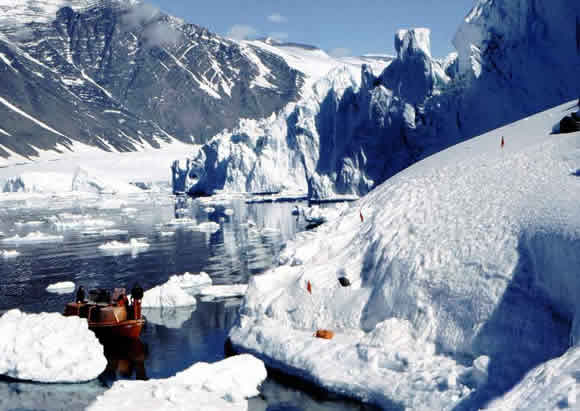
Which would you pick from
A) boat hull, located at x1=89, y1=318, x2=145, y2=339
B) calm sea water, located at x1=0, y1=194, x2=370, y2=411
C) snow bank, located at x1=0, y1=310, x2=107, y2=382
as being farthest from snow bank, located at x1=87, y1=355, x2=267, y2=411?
boat hull, located at x1=89, y1=318, x2=145, y2=339

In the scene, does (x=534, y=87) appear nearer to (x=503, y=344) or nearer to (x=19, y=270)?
(x=503, y=344)

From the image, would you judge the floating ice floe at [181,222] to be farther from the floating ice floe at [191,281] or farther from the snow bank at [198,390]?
the snow bank at [198,390]

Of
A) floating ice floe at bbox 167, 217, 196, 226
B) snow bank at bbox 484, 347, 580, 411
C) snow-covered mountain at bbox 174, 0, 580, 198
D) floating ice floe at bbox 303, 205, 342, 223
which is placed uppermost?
snow-covered mountain at bbox 174, 0, 580, 198

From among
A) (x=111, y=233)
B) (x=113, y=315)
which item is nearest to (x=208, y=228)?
(x=111, y=233)

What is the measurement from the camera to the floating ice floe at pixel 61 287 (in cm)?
2747

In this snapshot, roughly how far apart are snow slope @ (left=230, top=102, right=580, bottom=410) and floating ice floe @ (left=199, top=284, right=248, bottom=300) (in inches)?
267

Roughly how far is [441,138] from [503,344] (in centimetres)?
4106

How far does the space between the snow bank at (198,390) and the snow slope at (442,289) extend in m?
1.36

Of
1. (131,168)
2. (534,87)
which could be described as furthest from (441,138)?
(131,168)

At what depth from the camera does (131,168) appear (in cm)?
16812

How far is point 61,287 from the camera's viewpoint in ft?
91.3

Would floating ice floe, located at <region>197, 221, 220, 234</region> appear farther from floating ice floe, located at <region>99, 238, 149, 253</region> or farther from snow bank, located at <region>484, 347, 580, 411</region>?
snow bank, located at <region>484, 347, 580, 411</region>

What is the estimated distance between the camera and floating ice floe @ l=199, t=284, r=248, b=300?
84.5 feet

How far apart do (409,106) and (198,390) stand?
48.2 meters
